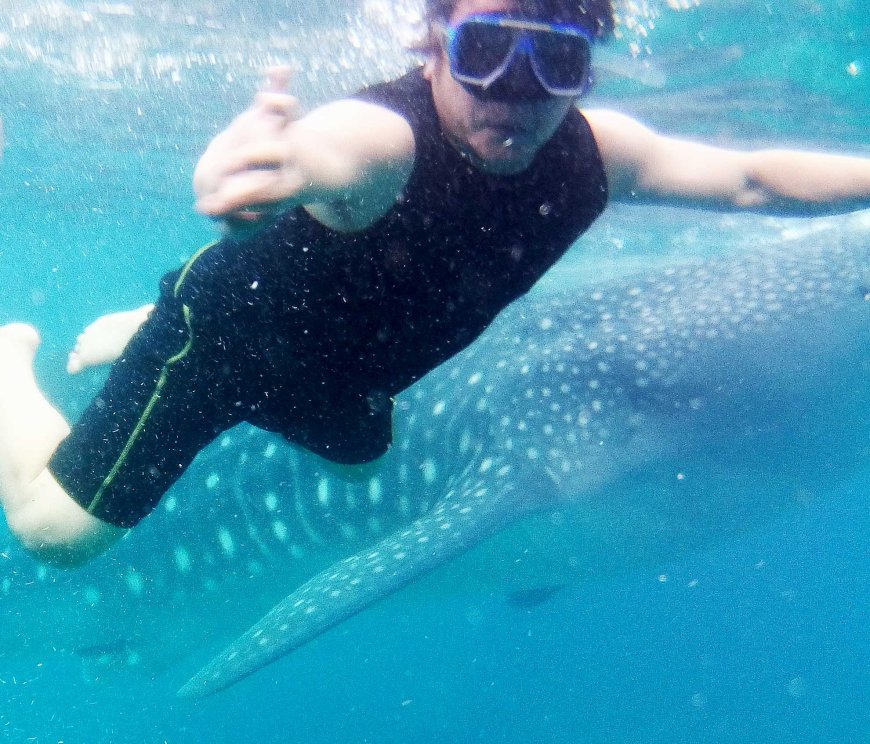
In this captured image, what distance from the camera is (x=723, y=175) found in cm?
290

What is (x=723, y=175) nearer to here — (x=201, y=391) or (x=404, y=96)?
(x=404, y=96)

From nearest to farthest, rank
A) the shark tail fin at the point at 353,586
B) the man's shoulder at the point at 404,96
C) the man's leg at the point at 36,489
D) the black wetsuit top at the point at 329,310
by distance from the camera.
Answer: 1. the man's shoulder at the point at 404,96
2. the black wetsuit top at the point at 329,310
3. the man's leg at the point at 36,489
4. the shark tail fin at the point at 353,586

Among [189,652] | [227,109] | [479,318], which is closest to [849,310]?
[479,318]

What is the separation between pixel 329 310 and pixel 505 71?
89 centimetres

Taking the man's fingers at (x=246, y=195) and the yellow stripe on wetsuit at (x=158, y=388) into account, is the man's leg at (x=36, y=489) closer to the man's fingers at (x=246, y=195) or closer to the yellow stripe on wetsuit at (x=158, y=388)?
the yellow stripe on wetsuit at (x=158, y=388)

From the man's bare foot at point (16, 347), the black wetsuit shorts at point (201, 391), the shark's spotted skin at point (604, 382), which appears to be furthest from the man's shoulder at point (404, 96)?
the shark's spotted skin at point (604, 382)

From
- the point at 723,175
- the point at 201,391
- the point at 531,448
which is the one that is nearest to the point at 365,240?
the point at 201,391

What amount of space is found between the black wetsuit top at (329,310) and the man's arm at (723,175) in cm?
21

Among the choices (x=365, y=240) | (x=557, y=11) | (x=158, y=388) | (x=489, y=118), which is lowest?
(x=158, y=388)

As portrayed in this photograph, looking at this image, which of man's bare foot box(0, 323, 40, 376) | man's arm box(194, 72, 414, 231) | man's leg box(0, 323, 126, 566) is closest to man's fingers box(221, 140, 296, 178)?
man's arm box(194, 72, 414, 231)

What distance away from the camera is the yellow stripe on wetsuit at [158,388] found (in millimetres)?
2572

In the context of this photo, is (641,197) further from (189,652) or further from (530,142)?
(189,652)

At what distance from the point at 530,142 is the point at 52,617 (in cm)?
602

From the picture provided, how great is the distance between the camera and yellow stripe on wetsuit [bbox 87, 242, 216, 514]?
257cm
